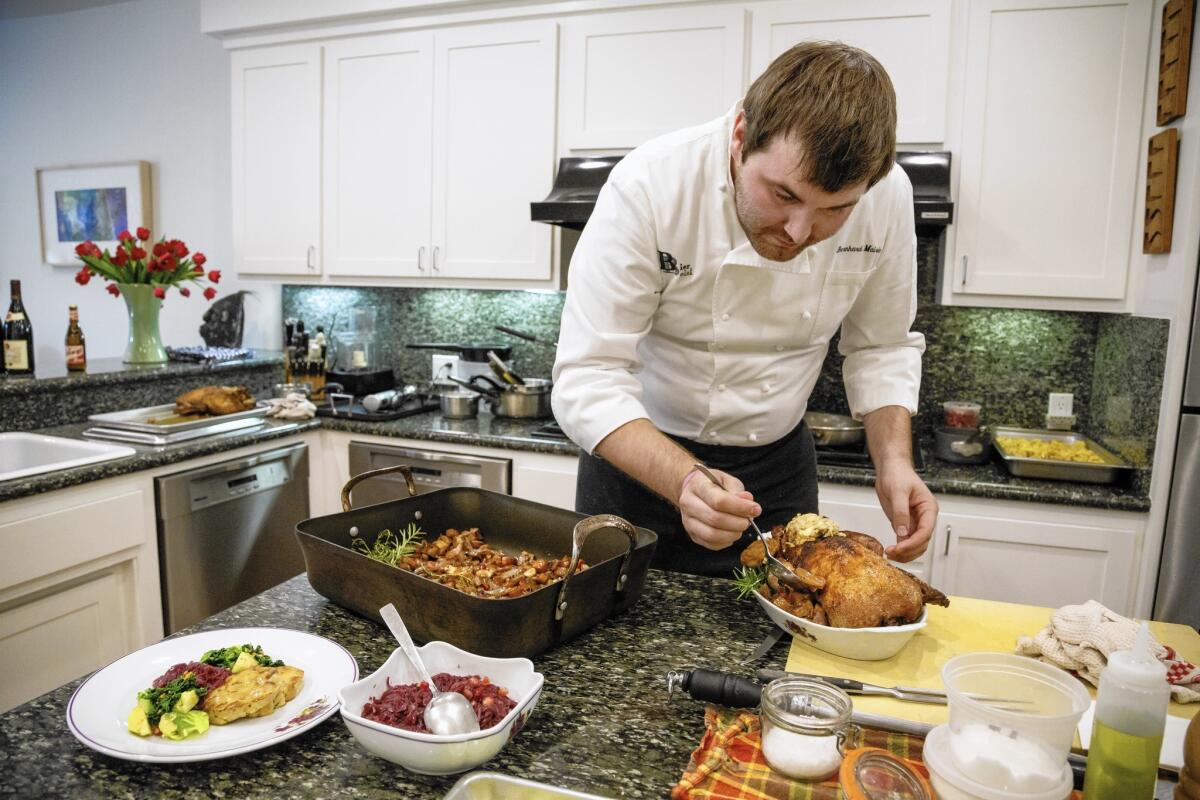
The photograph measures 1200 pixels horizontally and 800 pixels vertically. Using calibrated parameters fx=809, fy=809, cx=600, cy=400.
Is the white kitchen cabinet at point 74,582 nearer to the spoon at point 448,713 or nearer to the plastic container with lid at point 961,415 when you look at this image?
the spoon at point 448,713

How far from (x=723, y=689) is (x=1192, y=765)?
0.46 meters

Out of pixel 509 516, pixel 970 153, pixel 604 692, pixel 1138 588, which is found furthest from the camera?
pixel 970 153

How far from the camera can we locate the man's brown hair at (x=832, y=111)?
1108 millimetres

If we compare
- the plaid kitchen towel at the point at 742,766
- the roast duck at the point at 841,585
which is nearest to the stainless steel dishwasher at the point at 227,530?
the roast duck at the point at 841,585

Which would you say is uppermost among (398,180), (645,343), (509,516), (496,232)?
(398,180)

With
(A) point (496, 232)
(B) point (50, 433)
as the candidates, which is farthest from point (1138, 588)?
(B) point (50, 433)

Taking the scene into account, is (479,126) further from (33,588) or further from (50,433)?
(33,588)

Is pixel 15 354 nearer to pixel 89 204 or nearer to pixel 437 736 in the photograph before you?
pixel 89 204

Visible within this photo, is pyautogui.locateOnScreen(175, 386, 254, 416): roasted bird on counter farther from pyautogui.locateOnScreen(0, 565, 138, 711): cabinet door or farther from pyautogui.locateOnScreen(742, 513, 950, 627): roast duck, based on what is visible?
pyautogui.locateOnScreen(742, 513, 950, 627): roast duck

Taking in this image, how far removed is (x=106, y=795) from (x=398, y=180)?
8.93ft

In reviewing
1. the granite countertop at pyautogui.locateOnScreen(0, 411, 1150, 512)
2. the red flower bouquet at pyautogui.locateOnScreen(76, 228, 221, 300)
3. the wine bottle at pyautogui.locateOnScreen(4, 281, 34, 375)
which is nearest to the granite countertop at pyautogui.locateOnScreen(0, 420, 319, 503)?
the granite countertop at pyautogui.locateOnScreen(0, 411, 1150, 512)

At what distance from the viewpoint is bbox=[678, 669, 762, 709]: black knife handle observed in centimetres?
97

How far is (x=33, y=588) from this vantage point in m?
2.14

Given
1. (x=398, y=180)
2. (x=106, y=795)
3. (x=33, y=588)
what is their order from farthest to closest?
(x=398, y=180)
(x=33, y=588)
(x=106, y=795)
